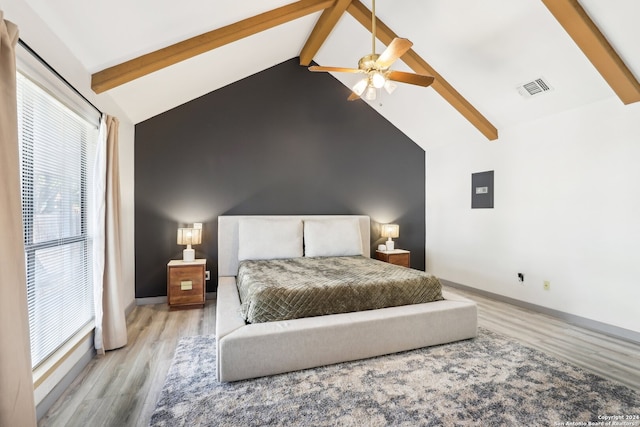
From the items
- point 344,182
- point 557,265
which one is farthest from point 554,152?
point 344,182

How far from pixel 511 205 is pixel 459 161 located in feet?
3.50

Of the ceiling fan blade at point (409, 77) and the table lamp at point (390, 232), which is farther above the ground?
the ceiling fan blade at point (409, 77)

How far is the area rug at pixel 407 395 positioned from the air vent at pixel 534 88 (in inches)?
102

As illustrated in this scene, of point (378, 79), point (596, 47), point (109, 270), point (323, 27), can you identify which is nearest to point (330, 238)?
point (378, 79)

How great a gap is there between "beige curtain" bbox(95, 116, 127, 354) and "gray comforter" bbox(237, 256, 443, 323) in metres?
1.04

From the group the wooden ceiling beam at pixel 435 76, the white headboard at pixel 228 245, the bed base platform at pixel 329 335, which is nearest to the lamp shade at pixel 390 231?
the wooden ceiling beam at pixel 435 76

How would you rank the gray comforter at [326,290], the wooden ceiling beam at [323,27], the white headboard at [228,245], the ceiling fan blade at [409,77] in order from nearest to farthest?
the gray comforter at [326,290], the ceiling fan blade at [409,77], the wooden ceiling beam at [323,27], the white headboard at [228,245]

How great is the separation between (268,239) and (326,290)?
1.65 metres

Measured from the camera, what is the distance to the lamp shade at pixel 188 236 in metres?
3.67

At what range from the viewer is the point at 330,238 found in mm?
4102

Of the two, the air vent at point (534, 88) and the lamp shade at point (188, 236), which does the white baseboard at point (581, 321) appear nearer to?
the air vent at point (534, 88)

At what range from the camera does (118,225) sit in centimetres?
266

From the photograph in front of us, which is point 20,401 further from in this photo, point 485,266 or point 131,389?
point 485,266

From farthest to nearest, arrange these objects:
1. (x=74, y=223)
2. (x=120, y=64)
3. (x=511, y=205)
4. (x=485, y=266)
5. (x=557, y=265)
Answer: (x=485, y=266)
(x=511, y=205)
(x=557, y=265)
(x=120, y=64)
(x=74, y=223)
